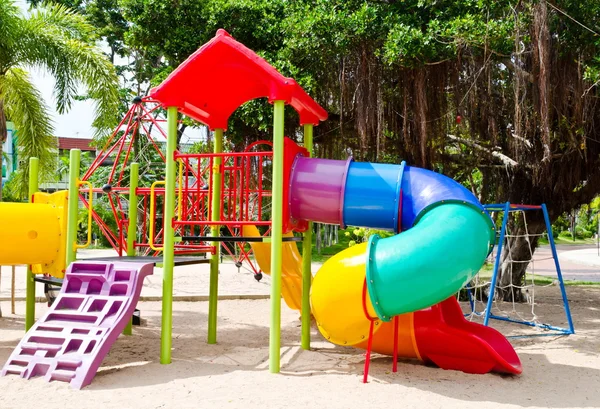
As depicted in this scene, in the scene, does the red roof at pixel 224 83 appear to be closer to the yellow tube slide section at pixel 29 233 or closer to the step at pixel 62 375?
the yellow tube slide section at pixel 29 233

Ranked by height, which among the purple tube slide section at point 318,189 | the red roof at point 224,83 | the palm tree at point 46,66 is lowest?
the purple tube slide section at point 318,189

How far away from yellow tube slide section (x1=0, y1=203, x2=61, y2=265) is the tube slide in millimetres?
3183

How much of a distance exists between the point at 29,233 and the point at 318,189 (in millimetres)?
3683

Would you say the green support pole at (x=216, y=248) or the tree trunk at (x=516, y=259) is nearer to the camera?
the green support pole at (x=216, y=248)

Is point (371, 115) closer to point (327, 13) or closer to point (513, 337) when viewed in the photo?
point (327, 13)

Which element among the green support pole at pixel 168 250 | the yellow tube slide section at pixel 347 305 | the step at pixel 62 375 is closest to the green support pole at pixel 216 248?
the green support pole at pixel 168 250

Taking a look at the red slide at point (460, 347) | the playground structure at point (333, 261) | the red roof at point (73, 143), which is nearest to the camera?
the playground structure at point (333, 261)

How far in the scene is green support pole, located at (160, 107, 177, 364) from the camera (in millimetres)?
6602

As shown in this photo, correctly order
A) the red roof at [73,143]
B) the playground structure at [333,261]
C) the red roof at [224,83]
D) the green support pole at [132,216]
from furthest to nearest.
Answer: the red roof at [73,143]
the green support pole at [132,216]
the red roof at [224,83]
the playground structure at [333,261]

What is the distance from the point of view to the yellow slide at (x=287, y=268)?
9031 millimetres

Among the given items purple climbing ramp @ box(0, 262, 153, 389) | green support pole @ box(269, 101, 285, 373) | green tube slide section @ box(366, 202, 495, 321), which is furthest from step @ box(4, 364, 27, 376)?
green tube slide section @ box(366, 202, 495, 321)

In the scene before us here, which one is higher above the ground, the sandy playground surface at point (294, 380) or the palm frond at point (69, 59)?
the palm frond at point (69, 59)

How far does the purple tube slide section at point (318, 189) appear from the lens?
21.4ft

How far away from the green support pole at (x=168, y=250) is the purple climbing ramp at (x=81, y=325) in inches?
9.8
